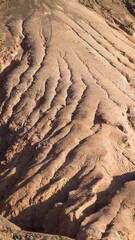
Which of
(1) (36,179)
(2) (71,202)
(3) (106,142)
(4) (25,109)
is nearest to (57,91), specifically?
(4) (25,109)

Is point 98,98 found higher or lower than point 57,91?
higher

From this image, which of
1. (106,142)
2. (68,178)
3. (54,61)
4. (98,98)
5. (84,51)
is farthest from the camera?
(84,51)

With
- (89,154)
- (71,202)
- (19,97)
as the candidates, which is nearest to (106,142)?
(89,154)

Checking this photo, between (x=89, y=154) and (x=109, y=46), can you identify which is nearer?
(x=89, y=154)

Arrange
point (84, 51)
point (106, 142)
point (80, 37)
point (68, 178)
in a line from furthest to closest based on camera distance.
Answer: point (80, 37) < point (84, 51) < point (106, 142) < point (68, 178)

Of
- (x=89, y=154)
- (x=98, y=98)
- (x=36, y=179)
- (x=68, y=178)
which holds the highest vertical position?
(x=98, y=98)

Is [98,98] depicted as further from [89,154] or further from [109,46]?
[109,46]

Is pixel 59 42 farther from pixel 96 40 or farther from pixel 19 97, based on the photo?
pixel 19 97
